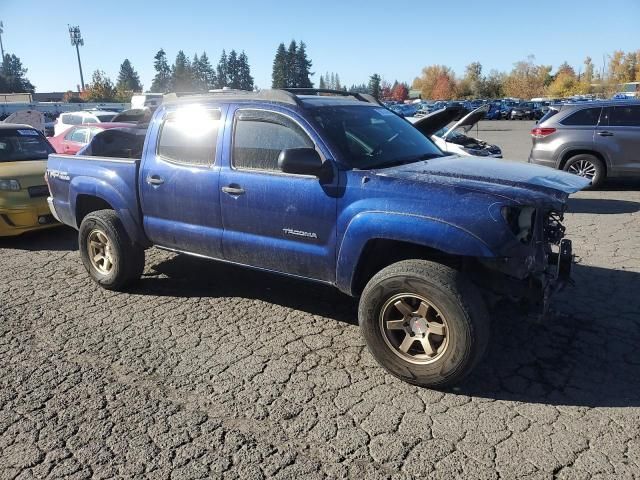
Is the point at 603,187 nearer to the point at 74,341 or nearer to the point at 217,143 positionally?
the point at 217,143

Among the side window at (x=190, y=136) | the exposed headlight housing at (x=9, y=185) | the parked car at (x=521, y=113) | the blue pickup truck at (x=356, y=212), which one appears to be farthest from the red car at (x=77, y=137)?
the parked car at (x=521, y=113)

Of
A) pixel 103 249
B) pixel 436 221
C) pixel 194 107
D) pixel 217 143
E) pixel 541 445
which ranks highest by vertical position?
pixel 194 107

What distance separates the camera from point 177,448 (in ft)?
9.32

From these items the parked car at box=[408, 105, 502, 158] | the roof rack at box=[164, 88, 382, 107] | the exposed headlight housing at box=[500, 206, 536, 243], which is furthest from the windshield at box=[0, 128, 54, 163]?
the exposed headlight housing at box=[500, 206, 536, 243]

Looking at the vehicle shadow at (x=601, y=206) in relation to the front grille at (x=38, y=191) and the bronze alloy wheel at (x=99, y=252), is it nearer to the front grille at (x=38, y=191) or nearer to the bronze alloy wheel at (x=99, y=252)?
the bronze alloy wheel at (x=99, y=252)

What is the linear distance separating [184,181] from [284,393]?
2070mm

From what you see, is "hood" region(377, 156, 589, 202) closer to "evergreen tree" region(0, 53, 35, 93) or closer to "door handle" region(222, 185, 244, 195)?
"door handle" region(222, 185, 244, 195)

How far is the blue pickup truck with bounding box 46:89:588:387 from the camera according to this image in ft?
10.5

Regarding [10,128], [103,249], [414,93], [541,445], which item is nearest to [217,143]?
[103,249]

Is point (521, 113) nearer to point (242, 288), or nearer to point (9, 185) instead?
point (9, 185)

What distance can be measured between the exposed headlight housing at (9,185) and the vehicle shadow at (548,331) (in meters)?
2.60

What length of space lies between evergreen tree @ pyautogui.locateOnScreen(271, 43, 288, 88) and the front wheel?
13252 cm

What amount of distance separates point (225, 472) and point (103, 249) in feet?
11.1

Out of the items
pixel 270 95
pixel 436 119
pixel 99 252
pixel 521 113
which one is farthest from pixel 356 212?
pixel 521 113
